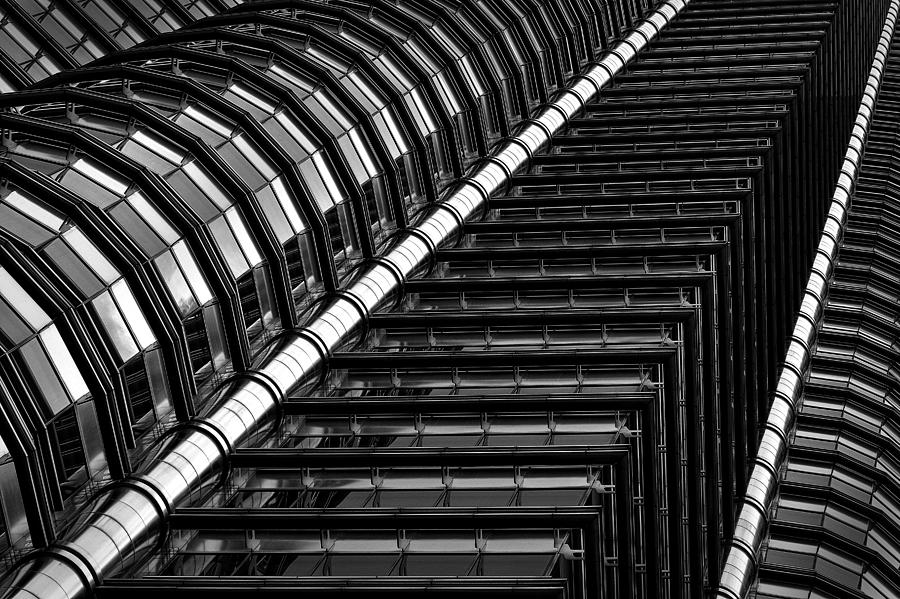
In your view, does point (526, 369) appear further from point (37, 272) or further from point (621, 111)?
point (621, 111)

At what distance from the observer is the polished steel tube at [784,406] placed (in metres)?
43.1

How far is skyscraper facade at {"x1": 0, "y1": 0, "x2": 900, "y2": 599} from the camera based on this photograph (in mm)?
24656

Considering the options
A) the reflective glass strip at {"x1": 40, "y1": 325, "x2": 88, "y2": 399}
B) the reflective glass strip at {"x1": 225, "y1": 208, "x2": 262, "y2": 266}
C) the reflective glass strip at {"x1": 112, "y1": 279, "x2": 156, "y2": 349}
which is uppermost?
the reflective glass strip at {"x1": 225, "y1": 208, "x2": 262, "y2": 266}

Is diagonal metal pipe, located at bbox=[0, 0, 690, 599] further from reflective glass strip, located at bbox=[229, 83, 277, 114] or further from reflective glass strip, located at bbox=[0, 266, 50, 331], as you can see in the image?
reflective glass strip, located at bbox=[229, 83, 277, 114]

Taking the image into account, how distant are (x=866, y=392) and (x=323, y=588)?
115ft

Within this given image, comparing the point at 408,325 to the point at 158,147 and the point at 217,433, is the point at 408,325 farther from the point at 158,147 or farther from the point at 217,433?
the point at 217,433

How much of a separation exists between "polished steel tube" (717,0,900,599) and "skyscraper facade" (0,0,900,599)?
23 centimetres

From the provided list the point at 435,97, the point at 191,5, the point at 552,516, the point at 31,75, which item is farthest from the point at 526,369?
the point at 191,5

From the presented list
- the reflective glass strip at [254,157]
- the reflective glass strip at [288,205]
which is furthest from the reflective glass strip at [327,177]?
the reflective glass strip at [254,157]

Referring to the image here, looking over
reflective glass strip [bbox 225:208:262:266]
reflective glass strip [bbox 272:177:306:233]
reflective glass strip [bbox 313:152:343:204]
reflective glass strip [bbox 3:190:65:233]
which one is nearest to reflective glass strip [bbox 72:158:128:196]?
reflective glass strip [bbox 3:190:65:233]

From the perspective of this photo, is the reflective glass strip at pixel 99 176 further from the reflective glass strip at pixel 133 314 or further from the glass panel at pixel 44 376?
the glass panel at pixel 44 376

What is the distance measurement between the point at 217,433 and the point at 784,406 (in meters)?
29.7

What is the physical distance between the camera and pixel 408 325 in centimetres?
3559

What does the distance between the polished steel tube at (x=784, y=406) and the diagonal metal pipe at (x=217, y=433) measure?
1255cm
